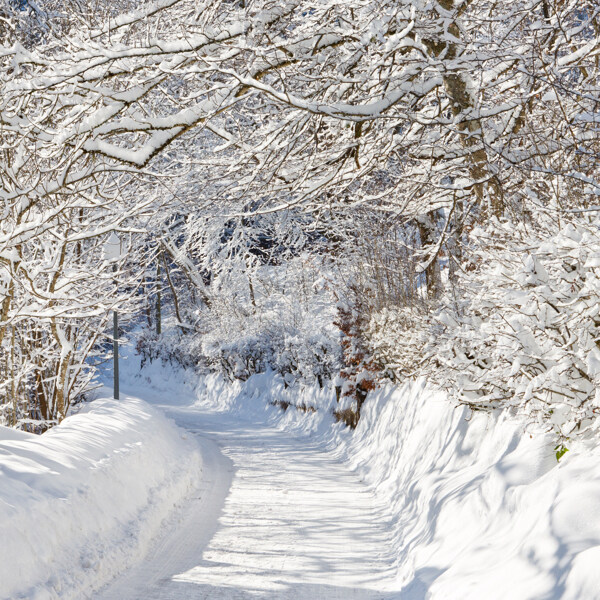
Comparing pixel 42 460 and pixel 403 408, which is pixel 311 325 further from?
pixel 42 460

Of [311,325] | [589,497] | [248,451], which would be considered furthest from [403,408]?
[311,325]

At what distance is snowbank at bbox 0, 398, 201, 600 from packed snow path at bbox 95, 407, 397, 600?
0.86 feet

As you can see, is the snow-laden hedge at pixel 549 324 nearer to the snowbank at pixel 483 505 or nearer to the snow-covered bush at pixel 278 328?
the snowbank at pixel 483 505

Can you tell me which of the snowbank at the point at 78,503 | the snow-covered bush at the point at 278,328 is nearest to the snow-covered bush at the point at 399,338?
the snow-covered bush at the point at 278,328

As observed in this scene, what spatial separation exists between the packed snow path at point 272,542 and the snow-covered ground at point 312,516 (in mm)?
24

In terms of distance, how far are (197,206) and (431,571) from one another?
4144 millimetres

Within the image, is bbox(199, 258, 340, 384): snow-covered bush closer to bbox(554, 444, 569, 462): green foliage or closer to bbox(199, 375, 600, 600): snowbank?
bbox(199, 375, 600, 600): snowbank

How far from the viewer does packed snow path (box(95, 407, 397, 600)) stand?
558 cm

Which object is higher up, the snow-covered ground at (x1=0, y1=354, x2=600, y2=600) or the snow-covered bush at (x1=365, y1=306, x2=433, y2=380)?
the snow-covered bush at (x1=365, y1=306, x2=433, y2=380)

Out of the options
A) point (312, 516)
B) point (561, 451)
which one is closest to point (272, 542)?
point (312, 516)

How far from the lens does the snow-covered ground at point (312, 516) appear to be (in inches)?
166

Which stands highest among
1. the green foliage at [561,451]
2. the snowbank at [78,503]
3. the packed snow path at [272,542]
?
the green foliage at [561,451]

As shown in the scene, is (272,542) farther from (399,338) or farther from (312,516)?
(399,338)

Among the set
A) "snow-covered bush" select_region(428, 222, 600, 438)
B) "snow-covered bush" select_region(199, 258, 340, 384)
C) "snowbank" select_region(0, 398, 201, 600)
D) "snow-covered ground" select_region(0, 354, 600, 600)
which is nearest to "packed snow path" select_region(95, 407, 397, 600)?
"snow-covered ground" select_region(0, 354, 600, 600)
